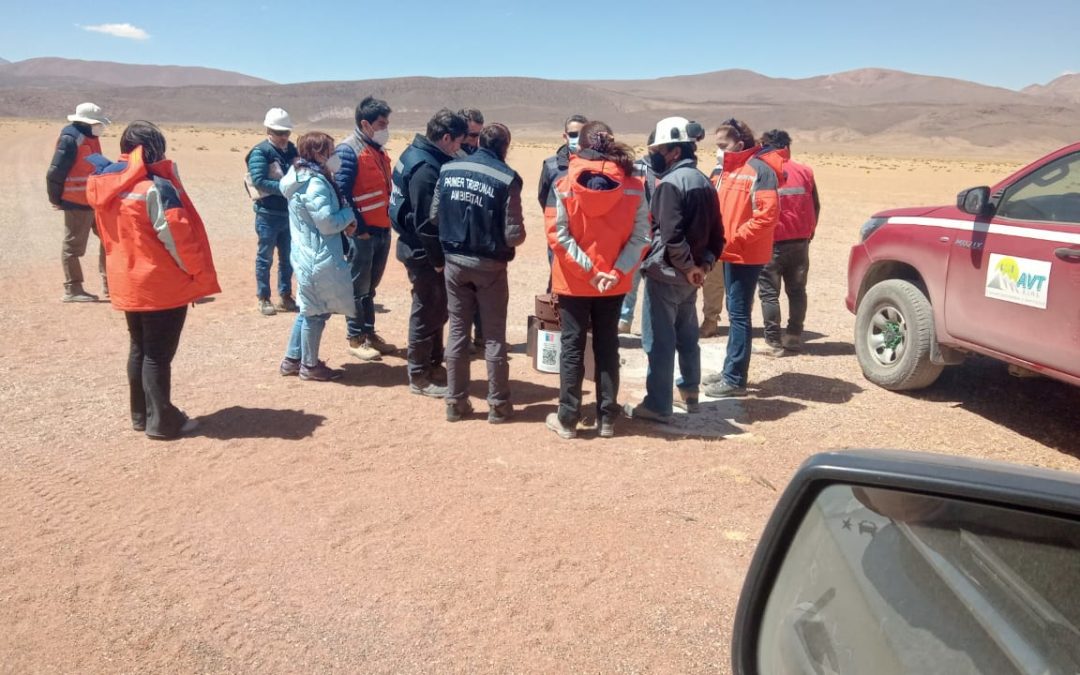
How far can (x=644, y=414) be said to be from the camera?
224 inches

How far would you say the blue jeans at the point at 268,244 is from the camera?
27.2 feet

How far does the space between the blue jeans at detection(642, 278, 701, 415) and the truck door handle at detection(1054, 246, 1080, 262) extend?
6.87 feet

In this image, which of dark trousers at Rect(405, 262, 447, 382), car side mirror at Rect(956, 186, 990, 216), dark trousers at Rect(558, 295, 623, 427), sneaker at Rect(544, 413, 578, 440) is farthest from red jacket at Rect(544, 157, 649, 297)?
car side mirror at Rect(956, 186, 990, 216)

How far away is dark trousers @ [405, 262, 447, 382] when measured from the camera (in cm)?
603

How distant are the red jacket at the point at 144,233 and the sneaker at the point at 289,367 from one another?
5.38 ft

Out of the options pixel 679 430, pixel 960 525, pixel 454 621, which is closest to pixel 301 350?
pixel 679 430

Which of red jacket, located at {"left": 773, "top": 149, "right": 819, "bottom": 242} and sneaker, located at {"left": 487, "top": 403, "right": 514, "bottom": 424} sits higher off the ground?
red jacket, located at {"left": 773, "top": 149, "right": 819, "bottom": 242}

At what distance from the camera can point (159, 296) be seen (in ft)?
16.3

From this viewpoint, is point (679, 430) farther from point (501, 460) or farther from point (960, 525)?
point (960, 525)

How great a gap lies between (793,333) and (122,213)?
18.2 ft

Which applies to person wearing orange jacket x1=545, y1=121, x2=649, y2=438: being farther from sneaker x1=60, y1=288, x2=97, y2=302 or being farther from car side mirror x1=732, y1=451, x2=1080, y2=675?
sneaker x1=60, y1=288, x2=97, y2=302

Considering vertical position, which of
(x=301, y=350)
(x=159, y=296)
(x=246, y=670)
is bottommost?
(x=246, y=670)

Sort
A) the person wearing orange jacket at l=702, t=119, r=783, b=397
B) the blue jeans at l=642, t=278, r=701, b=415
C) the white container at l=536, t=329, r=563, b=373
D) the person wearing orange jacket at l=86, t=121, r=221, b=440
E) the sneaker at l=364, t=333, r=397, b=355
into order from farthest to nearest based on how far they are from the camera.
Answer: the sneaker at l=364, t=333, r=397, b=355
the person wearing orange jacket at l=702, t=119, r=783, b=397
the white container at l=536, t=329, r=563, b=373
the blue jeans at l=642, t=278, r=701, b=415
the person wearing orange jacket at l=86, t=121, r=221, b=440

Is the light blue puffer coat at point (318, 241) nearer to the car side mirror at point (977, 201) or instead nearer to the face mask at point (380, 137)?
the face mask at point (380, 137)
